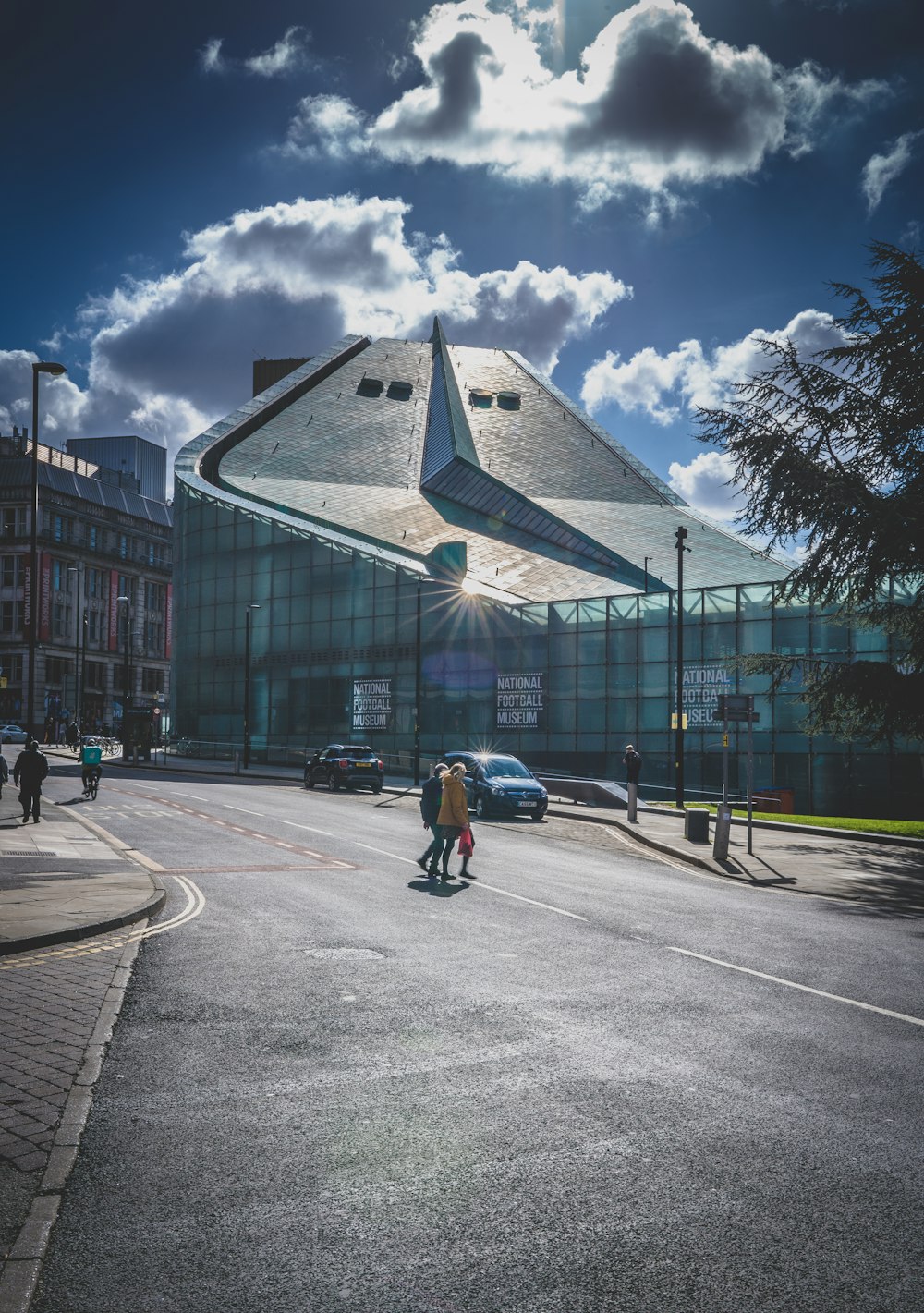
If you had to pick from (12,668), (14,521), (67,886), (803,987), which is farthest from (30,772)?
(14,521)

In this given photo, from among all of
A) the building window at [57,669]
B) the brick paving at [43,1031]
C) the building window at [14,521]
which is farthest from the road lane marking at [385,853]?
the building window at [14,521]

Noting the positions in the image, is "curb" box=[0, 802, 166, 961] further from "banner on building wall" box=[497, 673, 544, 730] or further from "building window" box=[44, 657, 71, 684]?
"building window" box=[44, 657, 71, 684]

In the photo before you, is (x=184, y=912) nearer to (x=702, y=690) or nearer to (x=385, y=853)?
(x=385, y=853)

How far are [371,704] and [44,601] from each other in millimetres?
51223

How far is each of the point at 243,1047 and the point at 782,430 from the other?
20.1 meters

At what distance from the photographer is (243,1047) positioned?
23.0 feet

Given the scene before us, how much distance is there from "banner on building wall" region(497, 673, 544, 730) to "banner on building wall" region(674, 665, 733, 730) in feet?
24.9

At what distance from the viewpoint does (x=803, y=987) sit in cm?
910

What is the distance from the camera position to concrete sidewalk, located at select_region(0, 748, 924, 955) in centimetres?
1179

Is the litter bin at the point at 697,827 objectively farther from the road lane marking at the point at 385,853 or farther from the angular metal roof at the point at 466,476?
the angular metal roof at the point at 466,476

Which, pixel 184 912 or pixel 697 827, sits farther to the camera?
pixel 697 827

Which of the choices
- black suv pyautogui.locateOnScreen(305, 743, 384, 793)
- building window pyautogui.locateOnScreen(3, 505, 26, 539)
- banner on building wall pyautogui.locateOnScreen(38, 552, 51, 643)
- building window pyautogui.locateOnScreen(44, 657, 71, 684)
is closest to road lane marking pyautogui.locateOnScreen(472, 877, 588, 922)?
black suv pyautogui.locateOnScreen(305, 743, 384, 793)

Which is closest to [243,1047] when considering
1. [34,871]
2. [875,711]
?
[34,871]

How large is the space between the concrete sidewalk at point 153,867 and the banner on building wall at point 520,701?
17.9 meters
